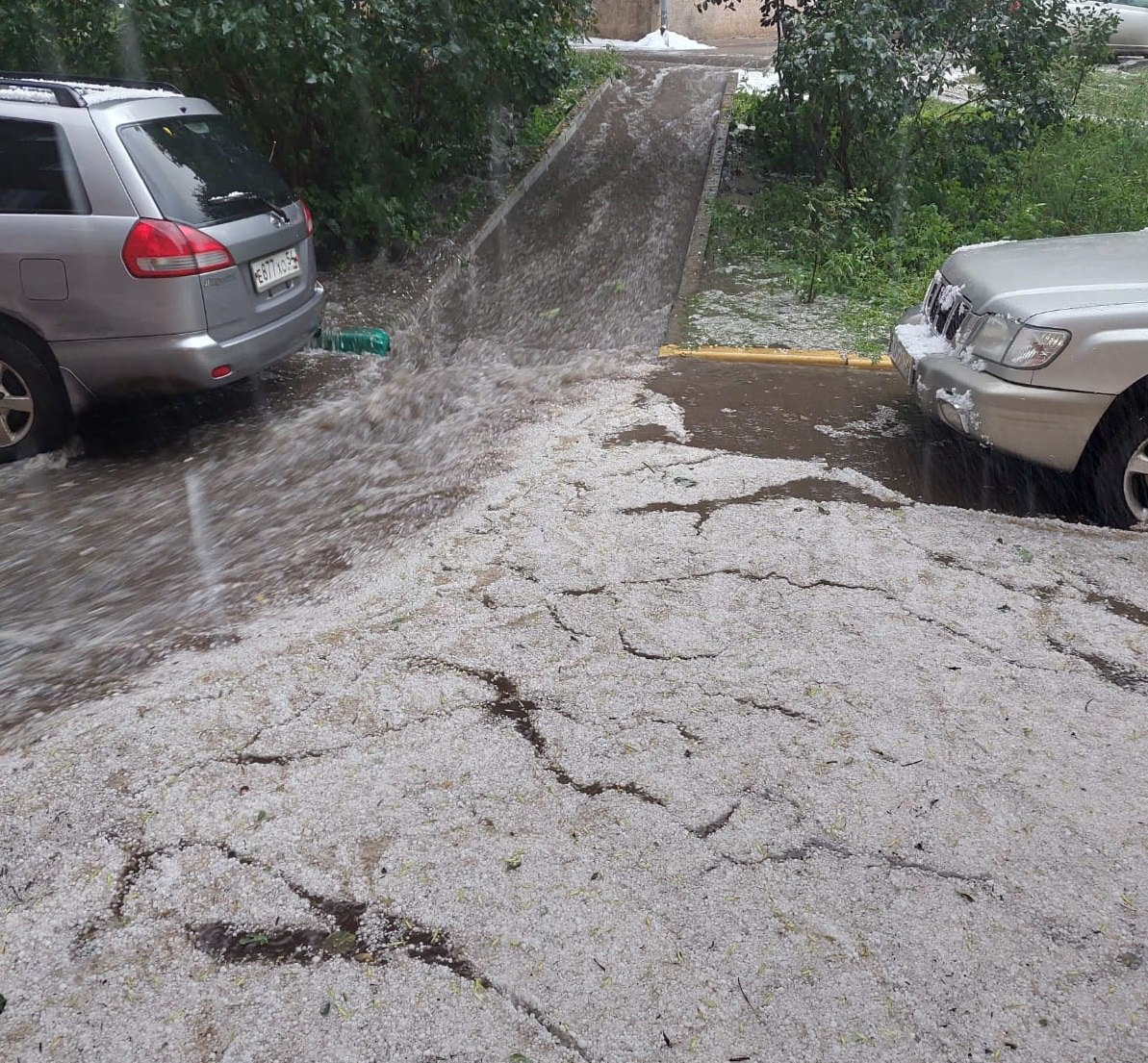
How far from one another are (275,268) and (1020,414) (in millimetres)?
4123

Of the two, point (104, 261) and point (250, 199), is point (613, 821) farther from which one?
point (250, 199)

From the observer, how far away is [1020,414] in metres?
4.84

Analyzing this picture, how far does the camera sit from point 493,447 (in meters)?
6.07

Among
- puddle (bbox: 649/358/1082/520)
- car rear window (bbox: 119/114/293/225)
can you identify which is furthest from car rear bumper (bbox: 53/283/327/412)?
puddle (bbox: 649/358/1082/520)

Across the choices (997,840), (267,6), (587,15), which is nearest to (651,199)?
(587,15)

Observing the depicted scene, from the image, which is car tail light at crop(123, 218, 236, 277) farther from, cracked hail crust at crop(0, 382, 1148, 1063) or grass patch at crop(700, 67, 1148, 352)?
grass patch at crop(700, 67, 1148, 352)

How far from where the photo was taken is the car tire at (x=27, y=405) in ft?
18.3

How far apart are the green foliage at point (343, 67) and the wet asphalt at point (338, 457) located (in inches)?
47.4

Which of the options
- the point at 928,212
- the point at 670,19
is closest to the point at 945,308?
the point at 928,212

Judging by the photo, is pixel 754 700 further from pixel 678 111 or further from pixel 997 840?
pixel 678 111

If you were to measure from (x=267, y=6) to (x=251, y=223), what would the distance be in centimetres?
326

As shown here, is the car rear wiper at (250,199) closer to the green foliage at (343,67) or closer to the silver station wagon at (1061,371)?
the green foliage at (343,67)

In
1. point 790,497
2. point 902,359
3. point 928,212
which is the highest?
point 902,359

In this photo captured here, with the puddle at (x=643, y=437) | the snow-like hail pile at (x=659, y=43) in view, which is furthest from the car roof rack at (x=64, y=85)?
the snow-like hail pile at (x=659, y=43)
